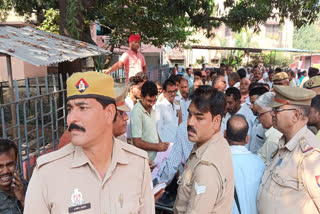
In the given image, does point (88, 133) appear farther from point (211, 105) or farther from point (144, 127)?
point (144, 127)

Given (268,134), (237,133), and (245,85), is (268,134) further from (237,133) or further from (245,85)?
(245,85)

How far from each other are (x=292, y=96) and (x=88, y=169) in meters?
1.58

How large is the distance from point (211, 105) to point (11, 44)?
9.95 feet

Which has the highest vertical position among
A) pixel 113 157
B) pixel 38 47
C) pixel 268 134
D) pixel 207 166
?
pixel 38 47

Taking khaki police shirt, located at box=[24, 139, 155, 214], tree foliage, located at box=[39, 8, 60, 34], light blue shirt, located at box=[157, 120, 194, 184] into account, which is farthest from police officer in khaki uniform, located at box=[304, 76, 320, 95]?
tree foliage, located at box=[39, 8, 60, 34]

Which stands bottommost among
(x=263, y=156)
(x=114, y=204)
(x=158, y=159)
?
(x=158, y=159)

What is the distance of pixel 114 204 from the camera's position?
1.41 metres

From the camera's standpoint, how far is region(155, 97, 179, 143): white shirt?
4.32 meters

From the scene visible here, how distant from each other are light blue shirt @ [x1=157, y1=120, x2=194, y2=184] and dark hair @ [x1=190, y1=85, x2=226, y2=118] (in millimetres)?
654

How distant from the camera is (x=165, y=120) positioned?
14.6 feet

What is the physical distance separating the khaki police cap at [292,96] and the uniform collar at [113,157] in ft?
4.33

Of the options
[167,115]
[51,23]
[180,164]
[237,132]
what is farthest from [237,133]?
[51,23]

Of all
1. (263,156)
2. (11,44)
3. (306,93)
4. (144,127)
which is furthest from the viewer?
(11,44)

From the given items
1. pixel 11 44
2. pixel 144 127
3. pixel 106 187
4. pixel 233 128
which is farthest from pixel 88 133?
pixel 11 44
